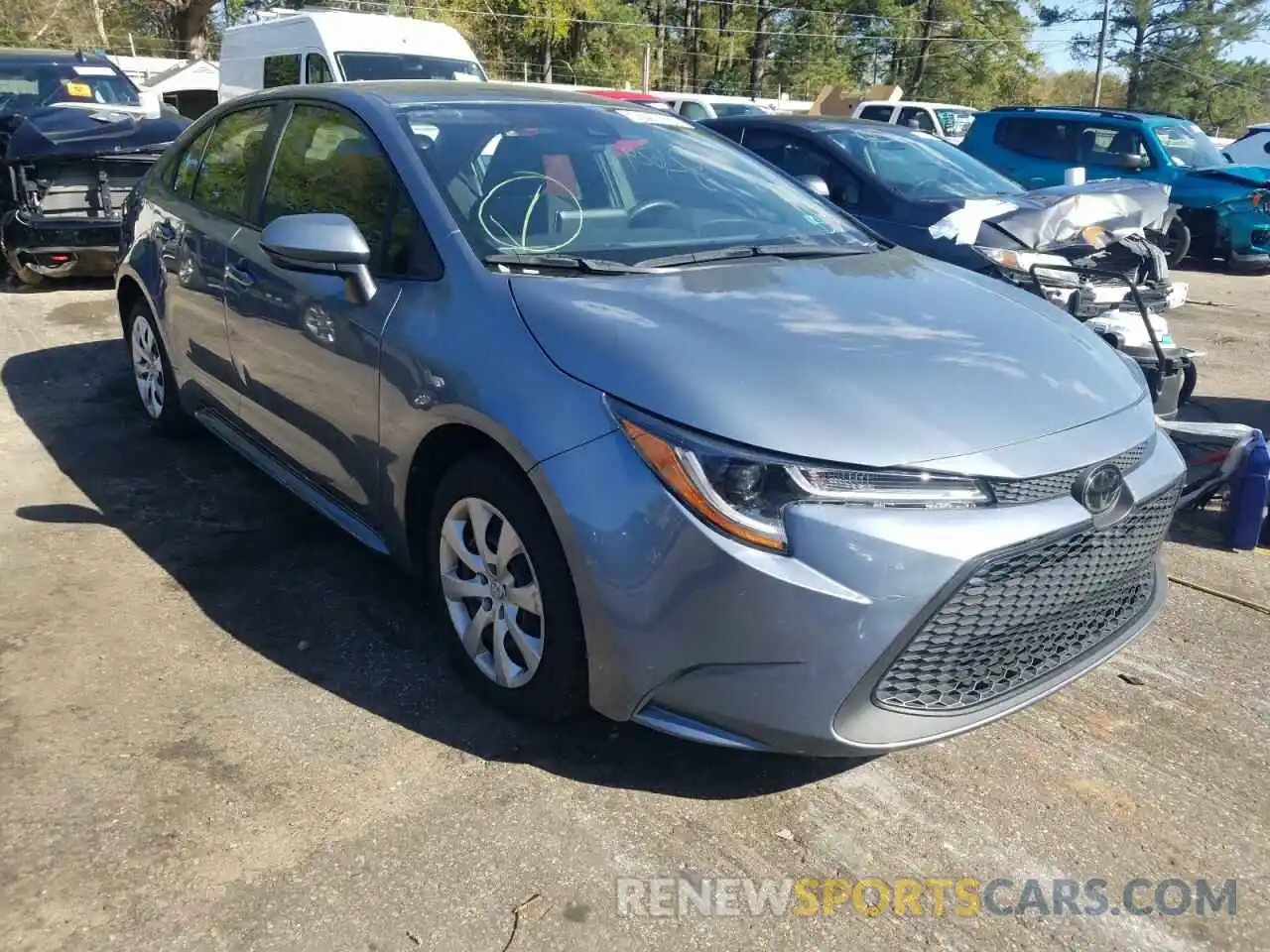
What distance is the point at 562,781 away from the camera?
104 inches

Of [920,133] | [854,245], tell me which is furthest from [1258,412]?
[854,245]

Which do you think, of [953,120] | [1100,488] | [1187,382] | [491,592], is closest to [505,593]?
[491,592]

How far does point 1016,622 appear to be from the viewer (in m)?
2.39

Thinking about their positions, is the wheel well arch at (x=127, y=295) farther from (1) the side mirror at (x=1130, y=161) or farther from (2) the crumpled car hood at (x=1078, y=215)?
(1) the side mirror at (x=1130, y=161)

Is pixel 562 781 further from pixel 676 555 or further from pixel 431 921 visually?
pixel 676 555

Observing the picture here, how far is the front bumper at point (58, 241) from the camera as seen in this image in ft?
26.0

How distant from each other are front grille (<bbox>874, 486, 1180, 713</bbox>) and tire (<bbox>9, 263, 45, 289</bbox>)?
8336 mm

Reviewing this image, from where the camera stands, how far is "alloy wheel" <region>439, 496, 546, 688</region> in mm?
2658

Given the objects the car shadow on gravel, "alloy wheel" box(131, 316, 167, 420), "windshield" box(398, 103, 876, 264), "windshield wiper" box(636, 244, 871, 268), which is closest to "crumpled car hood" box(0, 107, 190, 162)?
the car shadow on gravel

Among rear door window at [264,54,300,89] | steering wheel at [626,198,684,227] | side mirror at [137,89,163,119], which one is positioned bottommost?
steering wheel at [626,198,684,227]

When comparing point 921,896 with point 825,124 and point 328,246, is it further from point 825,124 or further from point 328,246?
point 825,124

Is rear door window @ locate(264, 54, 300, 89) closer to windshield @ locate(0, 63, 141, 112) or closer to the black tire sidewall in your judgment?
windshield @ locate(0, 63, 141, 112)

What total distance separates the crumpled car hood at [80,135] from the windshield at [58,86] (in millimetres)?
2111

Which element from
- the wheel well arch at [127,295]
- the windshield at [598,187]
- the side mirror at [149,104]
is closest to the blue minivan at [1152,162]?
the windshield at [598,187]
